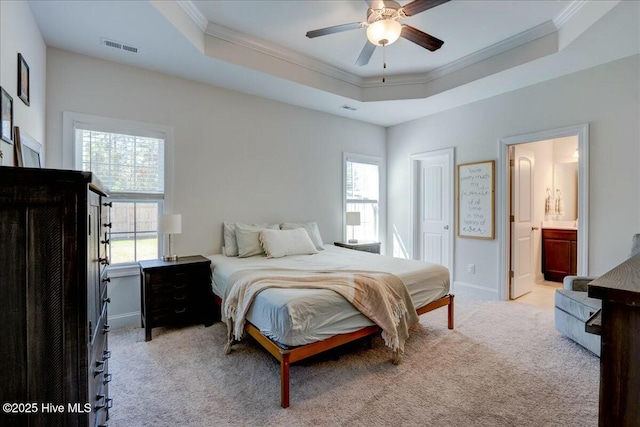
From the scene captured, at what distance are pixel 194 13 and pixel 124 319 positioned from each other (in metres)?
3.18

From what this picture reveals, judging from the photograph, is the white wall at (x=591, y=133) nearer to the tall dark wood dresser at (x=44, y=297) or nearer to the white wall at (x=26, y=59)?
the tall dark wood dresser at (x=44, y=297)

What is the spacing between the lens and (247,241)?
3.71m

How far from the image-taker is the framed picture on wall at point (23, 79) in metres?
2.04

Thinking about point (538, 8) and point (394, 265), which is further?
point (394, 265)

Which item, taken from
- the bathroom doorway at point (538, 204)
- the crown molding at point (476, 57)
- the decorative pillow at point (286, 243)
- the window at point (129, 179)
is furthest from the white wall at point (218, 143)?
the bathroom doorway at point (538, 204)

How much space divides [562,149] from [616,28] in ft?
10.6

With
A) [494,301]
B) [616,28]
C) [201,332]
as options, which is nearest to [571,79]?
[616,28]

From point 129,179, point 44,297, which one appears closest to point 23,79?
point 129,179

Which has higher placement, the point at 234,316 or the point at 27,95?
the point at 27,95

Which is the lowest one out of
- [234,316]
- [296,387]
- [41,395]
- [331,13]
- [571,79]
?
[296,387]

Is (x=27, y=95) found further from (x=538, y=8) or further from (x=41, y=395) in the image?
(x=538, y=8)

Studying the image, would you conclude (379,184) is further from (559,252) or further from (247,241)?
(559,252)

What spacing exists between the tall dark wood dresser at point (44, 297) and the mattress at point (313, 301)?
114 cm

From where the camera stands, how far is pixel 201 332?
10.2ft
